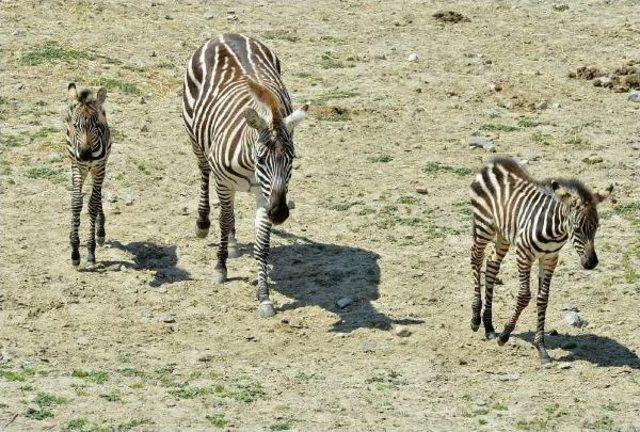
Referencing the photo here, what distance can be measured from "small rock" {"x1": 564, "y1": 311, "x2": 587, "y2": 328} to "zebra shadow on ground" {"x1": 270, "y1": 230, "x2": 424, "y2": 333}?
1.62 meters

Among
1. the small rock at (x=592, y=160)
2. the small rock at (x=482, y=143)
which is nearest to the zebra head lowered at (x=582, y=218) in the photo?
the small rock at (x=592, y=160)

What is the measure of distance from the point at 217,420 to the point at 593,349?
4.29 m

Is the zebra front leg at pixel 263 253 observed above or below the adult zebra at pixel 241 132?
below

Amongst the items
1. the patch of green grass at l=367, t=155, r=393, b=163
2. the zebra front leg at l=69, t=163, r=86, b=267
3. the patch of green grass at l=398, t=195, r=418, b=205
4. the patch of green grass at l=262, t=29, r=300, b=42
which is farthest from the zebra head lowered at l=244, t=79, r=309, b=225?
the patch of green grass at l=262, t=29, r=300, b=42

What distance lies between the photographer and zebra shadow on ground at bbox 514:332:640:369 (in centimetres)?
1188

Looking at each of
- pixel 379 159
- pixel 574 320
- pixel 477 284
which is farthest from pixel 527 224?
pixel 379 159

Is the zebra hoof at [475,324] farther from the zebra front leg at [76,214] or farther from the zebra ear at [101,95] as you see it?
the zebra ear at [101,95]

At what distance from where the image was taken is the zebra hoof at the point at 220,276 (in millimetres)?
14062

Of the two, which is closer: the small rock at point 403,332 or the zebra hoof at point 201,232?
the small rock at point 403,332

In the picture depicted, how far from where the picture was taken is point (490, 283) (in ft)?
41.1

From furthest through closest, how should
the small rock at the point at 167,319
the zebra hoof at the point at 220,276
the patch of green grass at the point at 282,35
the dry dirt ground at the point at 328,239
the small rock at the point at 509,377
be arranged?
the patch of green grass at the point at 282,35 < the zebra hoof at the point at 220,276 < the small rock at the point at 167,319 < the small rock at the point at 509,377 < the dry dirt ground at the point at 328,239

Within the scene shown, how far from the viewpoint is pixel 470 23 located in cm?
2452

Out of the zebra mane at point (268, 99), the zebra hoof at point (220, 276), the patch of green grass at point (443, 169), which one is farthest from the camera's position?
the patch of green grass at point (443, 169)

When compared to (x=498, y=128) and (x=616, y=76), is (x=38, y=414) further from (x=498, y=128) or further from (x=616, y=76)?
(x=616, y=76)
